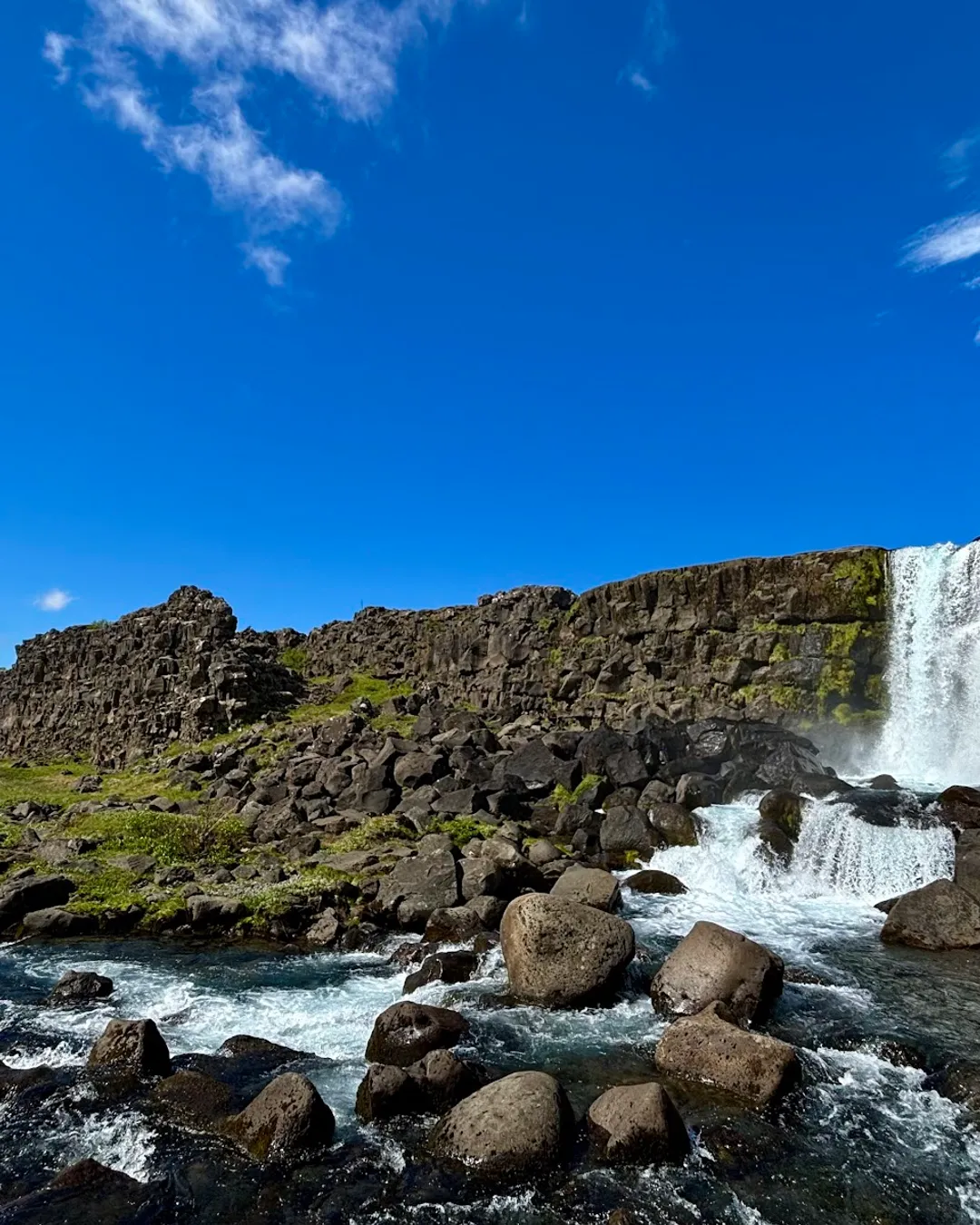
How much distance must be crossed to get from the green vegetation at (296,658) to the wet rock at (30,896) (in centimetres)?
5420

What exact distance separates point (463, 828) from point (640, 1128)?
58.9 feet

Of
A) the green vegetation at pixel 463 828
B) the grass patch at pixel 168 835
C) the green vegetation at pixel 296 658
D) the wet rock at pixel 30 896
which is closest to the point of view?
the wet rock at pixel 30 896

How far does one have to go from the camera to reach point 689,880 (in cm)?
2333

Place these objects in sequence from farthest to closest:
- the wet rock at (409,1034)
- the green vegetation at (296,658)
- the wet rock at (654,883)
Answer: the green vegetation at (296,658) → the wet rock at (654,883) → the wet rock at (409,1034)

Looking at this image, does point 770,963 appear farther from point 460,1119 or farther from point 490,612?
point 490,612

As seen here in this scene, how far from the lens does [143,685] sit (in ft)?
179

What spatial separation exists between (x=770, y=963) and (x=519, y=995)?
462 centimetres

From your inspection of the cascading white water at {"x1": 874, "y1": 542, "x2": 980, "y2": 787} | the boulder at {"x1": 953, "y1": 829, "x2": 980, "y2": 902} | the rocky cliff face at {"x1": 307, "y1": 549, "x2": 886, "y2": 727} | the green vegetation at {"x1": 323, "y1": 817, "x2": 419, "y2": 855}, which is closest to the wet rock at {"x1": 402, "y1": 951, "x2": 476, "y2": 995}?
the green vegetation at {"x1": 323, "y1": 817, "x2": 419, "y2": 855}

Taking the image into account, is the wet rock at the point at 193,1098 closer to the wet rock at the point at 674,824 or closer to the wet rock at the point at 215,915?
the wet rock at the point at 215,915

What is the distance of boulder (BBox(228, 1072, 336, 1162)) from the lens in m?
9.59

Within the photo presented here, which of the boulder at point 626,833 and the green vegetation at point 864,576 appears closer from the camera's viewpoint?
the boulder at point 626,833

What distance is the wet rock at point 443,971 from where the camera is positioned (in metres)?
15.5

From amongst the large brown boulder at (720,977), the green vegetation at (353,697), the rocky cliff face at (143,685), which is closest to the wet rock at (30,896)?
the large brown boulder at (720,977)

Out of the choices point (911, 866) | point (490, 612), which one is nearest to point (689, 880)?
point (911, 866)
